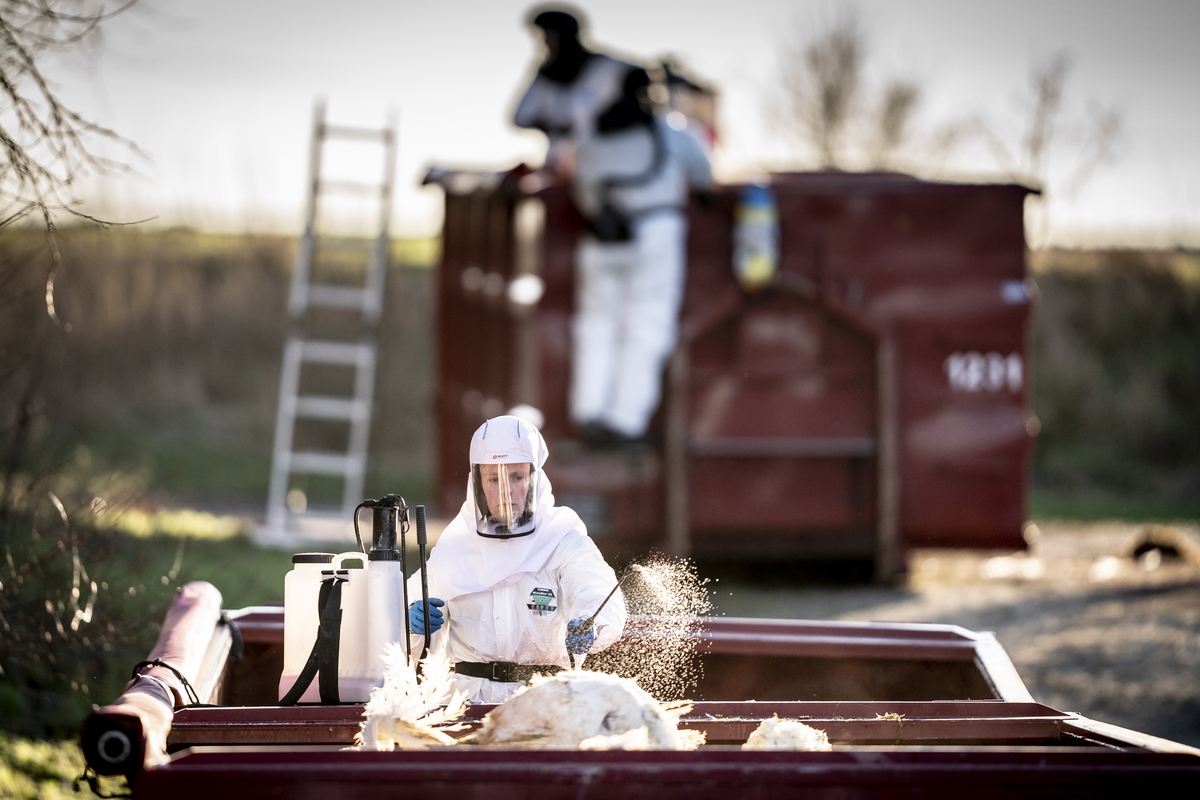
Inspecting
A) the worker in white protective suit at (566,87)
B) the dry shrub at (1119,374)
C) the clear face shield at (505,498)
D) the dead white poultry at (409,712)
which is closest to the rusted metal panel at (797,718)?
the dead white poultry at (409,712)

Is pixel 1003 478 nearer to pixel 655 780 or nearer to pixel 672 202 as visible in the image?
pixel 672 202

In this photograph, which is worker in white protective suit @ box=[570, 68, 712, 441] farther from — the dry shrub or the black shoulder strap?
the dry shrub

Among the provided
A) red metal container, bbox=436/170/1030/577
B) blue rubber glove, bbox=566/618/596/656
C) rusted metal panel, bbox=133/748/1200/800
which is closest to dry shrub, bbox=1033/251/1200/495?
red metal container, bbox=436/170/1030/577

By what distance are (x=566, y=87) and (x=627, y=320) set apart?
5.42 ft

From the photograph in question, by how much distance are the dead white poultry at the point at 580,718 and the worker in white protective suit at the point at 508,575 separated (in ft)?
2.37

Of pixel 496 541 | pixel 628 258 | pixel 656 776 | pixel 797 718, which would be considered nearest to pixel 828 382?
pixel 628 258

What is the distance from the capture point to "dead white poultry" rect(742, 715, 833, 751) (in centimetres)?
249

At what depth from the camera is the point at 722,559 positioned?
1047cm

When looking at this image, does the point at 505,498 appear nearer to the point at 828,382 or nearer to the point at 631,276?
the point at 631,276

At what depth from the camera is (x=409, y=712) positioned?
2520mm

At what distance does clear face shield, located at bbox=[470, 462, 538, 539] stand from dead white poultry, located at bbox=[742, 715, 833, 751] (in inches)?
38.3

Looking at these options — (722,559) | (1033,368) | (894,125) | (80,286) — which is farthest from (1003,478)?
(80,286)

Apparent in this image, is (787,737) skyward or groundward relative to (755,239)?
groundward

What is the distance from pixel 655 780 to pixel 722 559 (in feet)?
27.4
